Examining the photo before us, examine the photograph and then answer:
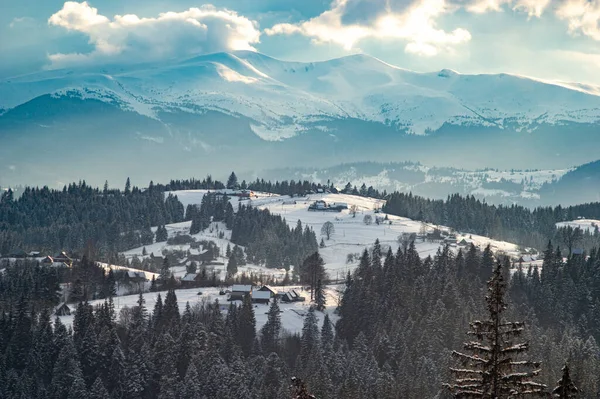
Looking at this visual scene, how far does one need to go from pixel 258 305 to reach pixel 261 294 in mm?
4380

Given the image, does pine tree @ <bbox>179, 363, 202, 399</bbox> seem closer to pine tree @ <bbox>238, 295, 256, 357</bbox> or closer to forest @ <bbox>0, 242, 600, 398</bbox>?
forest @ <bbox>0, 242, 600, 398</bbox>

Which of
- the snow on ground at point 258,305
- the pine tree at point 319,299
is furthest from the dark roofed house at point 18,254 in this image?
the pine tree at point 319,299

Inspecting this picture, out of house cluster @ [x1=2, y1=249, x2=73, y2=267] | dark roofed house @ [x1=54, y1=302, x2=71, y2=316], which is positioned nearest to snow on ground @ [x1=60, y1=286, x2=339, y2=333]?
dark roofed house @ [x1=54, y1=302, x2=71, y2=316]

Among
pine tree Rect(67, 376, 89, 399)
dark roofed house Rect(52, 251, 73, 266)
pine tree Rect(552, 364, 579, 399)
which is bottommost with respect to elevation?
pine tree Rect(67, 376, 89, 399)

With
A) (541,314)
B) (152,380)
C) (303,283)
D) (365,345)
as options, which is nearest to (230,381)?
(152,380)

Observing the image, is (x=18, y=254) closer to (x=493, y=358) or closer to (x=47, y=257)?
(x=47, y=257)

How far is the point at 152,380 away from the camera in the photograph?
10425 centimetres

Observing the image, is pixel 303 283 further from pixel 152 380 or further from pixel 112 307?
pixel 152 380

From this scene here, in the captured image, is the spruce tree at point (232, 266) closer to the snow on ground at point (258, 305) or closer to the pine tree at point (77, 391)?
the snow on ground at point (258, 305)

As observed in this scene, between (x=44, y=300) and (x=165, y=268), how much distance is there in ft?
121

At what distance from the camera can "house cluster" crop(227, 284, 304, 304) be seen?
458 ft

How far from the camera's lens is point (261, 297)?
5507 inches

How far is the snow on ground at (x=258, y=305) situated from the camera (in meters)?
124

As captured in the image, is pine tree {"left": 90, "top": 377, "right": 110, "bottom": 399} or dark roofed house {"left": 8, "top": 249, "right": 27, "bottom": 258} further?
dark roofed house {"left": 8, "top": 249, "right": 27, "bottom": 258}
